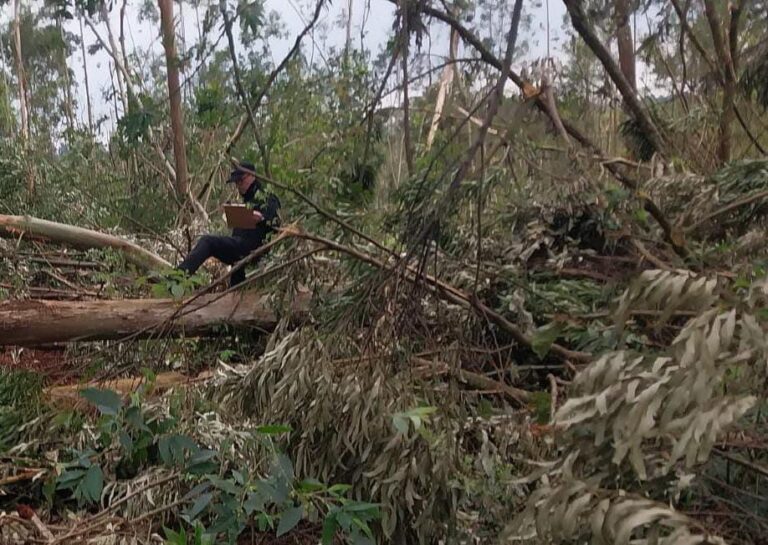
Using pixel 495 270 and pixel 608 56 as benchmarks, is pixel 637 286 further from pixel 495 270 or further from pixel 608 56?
pixel 608 56

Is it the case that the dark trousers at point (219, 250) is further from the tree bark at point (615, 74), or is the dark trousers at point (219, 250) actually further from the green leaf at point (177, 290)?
the tree bark at point (615, 74)

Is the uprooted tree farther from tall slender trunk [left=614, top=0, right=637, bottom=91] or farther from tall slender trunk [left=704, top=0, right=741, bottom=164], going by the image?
tall slender trunk [left=614, top=0, right=637, bottom=91]

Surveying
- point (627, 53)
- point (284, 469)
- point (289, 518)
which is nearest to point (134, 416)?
point (284, 469)

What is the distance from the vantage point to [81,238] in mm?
6371

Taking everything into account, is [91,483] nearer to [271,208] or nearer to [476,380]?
[476,380]

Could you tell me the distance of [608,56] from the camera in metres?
5.45

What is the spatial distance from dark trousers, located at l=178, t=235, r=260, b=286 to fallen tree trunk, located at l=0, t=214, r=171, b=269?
19.9 inches

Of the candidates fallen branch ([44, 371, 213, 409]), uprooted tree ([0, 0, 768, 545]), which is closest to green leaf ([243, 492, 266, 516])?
uprooted tree ([0, 0, 768, 545])

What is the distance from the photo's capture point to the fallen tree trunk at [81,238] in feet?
20.6

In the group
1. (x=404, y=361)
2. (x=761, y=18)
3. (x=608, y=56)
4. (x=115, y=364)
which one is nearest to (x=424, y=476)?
(x=404, y=361)

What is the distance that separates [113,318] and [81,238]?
203 cm

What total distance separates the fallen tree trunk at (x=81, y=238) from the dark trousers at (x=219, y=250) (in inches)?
19.9

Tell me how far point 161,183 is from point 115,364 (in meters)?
7.76

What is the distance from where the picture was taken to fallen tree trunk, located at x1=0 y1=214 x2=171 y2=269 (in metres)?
6.28
